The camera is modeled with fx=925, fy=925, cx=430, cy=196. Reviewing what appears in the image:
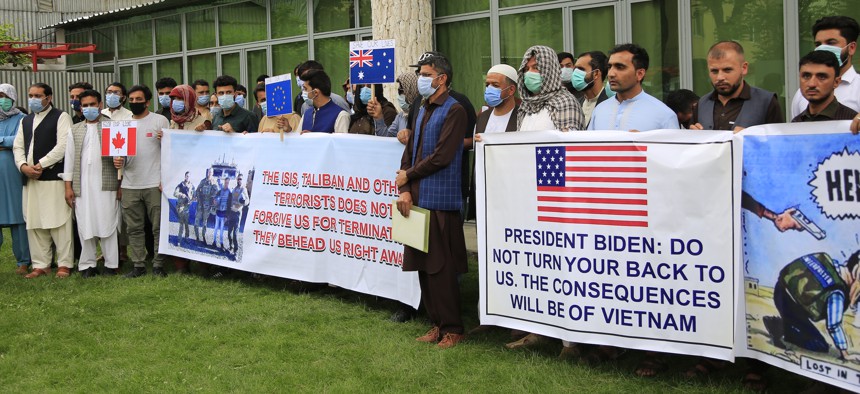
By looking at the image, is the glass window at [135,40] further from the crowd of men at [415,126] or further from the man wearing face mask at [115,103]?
the man wearing face mask at [115,103]

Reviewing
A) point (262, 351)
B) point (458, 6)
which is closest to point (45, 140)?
point (262, 351)

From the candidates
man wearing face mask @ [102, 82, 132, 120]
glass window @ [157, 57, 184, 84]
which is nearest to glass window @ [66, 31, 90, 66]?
glass window @ [157, 57, 184, 84]

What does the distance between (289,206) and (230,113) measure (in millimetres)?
1712

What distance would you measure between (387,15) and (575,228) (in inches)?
245

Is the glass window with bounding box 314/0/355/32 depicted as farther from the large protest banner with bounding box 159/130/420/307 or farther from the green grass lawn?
the green grass lawn

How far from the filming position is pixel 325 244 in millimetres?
8125

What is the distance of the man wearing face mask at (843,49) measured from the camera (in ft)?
18.4

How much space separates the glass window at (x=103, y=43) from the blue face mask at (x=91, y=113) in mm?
11717

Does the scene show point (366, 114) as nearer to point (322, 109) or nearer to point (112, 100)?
point (322, 109)

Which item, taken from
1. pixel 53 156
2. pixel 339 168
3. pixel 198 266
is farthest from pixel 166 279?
pixel 339 168

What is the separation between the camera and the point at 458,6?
12.8 metres

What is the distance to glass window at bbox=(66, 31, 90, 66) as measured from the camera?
21.5m

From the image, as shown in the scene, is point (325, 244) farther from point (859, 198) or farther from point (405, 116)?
point (859, 198)

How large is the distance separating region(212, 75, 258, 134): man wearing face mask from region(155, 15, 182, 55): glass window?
374 inches
